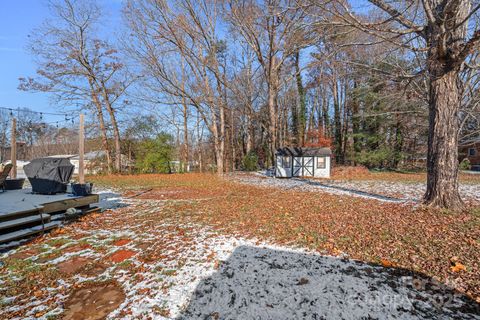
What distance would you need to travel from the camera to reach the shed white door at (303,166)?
50.9 feet

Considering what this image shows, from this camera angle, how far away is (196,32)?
12.6 metres

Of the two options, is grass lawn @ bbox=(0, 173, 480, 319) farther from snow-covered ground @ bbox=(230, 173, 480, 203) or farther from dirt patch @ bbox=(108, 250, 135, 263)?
snow-covered ground @ bbox=(230, 173, 480, 203)

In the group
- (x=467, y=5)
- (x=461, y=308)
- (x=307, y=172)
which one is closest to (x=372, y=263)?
(x=461, y=308)

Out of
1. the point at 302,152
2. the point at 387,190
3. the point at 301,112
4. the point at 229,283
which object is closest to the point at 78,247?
the point at 229,283

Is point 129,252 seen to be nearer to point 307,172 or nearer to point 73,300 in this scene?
point 73,300

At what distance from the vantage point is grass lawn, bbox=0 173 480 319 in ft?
8.02

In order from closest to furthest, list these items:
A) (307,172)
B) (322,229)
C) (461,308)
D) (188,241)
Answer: (461,308), (188,241), (322,229), (307,172)

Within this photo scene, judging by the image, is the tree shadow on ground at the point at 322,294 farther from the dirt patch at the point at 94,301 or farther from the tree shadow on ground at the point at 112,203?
the tree shadow on ground at the point at 112,203

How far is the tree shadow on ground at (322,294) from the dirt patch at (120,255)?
4.85 feet

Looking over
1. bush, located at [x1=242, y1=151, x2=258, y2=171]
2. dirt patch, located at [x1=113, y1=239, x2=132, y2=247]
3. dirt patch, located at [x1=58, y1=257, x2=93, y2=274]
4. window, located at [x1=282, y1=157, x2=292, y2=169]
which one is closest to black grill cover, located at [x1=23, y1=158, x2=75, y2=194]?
dirt patch, located at [x1=113, y1=239, x2=132, y2=247]

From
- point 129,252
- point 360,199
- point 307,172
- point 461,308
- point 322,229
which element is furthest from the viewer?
point 307,172

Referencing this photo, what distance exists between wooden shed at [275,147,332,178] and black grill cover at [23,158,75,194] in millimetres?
12129

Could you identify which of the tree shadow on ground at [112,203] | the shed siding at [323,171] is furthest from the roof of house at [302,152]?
the tree shadow on ground at [112,203]

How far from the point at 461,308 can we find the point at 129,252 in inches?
165
